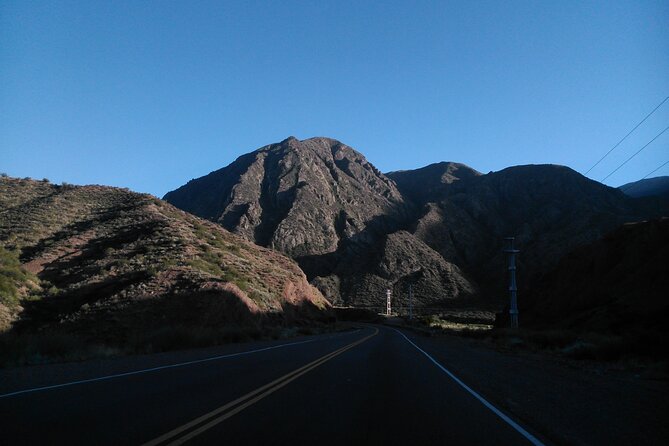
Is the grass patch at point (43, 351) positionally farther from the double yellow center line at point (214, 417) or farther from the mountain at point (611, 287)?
the mountain at point (611, 287)

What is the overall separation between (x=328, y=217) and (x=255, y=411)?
115562 millimetres

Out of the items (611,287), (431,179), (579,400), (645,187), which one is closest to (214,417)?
(579,400)

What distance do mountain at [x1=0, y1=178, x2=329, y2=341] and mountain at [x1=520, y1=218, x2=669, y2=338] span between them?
79.6 ft

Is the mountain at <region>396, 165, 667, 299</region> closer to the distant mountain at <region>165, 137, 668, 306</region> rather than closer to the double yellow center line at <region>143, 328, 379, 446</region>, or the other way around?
the distant mountain at <region>165, 137, 668, 306</region>

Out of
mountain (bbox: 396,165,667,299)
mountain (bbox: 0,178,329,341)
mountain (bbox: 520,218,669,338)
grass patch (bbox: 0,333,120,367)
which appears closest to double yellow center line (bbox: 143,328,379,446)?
grass patch (bbox: 0,333,120,367)

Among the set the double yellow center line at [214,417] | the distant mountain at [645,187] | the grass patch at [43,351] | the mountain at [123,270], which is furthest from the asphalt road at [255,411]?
the distant mountain at [645,187]

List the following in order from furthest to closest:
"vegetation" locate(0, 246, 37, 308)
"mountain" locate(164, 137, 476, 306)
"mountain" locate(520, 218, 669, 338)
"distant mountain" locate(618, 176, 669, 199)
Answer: "distant mountain" locate(618, 176, 669, 199) < "mountain" locate(164, 137, 476, 306) < "mountain" locate(520, 218, 669, 338) < "vegetation" locate(0, 246, 37, 308)

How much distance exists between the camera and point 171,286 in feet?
115

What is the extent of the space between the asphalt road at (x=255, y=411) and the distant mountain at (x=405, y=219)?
8731cm

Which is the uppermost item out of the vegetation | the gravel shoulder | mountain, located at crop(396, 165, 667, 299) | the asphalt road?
mountain, located at crop(396, 165, 667, 299)

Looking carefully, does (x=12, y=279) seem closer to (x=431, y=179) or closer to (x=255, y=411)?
(x=255, y=411)

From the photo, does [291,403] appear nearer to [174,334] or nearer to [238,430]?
[238,430]

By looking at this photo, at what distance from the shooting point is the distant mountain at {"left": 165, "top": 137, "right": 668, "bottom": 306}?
101 meters

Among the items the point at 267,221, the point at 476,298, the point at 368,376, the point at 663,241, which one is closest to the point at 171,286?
the point at 368,376
